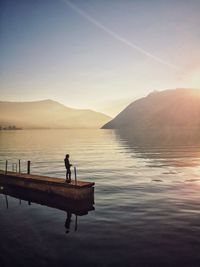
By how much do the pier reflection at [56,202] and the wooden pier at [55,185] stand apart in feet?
1.42

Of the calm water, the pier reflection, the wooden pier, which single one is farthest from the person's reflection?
the wooden pier

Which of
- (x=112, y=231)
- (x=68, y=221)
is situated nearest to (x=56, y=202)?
(x=68, y=221)

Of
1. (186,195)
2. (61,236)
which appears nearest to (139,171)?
(186,195)

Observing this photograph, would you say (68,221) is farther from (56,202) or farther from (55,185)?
(55,185)

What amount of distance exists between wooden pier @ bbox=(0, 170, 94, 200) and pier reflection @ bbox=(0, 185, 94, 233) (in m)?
0.43

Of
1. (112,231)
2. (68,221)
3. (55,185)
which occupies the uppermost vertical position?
A: (55,185)

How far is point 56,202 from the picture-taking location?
88.3 ft

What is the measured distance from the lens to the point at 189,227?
19359mm

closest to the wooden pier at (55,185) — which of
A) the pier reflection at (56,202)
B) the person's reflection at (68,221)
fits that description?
the pier reflection at (56,202)

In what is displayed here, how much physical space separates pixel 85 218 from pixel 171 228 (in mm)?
6553

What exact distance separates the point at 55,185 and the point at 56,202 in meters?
1.68

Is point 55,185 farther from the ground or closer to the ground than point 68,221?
farther from the ground

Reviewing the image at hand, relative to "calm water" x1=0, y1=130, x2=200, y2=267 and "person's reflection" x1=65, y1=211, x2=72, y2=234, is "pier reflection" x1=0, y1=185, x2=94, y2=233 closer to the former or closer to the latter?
"person's reflection" x1=65, y1=211, x2=72, y2=234

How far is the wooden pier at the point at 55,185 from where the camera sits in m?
25.8
